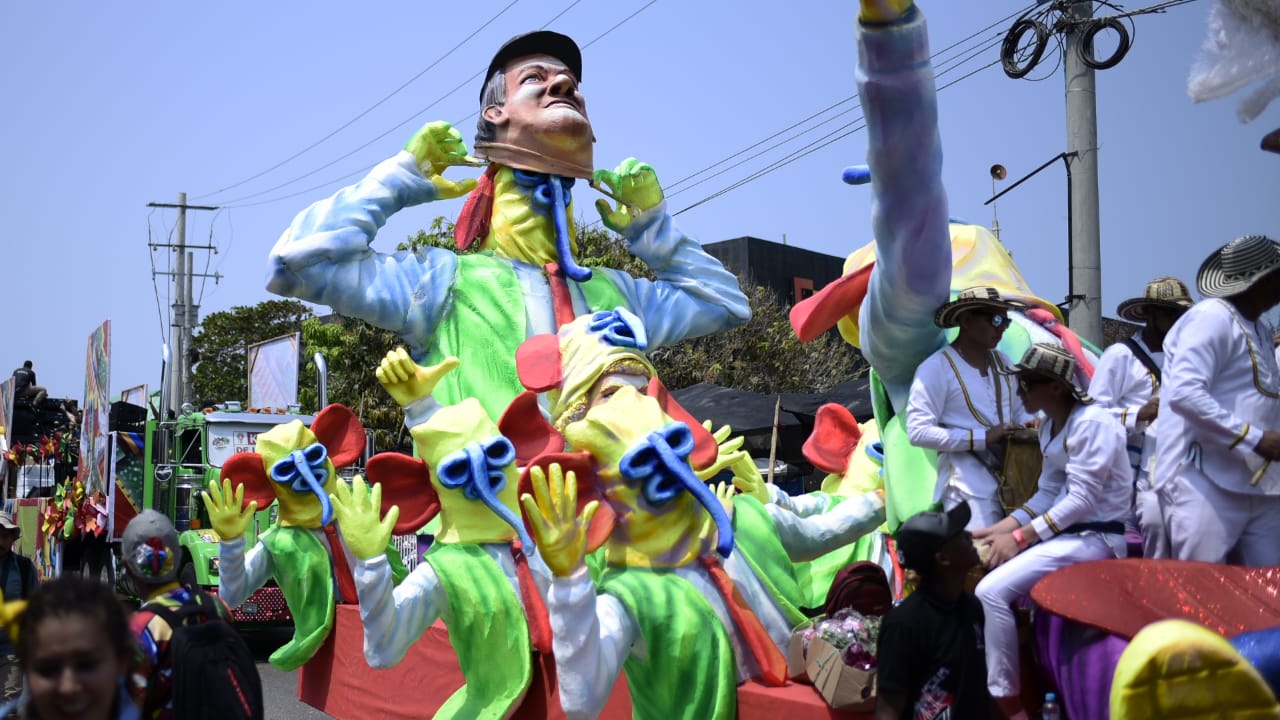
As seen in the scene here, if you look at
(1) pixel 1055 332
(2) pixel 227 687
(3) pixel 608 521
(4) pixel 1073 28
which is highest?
(4) pixel 1073 28

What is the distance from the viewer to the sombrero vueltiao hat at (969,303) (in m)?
4.12

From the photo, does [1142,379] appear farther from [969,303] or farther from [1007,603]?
[1007,603]

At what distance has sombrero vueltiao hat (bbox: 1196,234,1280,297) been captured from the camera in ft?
11.3

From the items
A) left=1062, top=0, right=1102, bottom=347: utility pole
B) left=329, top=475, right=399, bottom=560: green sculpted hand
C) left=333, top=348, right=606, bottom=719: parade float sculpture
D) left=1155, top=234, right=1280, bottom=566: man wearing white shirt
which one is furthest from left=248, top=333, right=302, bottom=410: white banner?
left=1155, top=234, right=1280, bottom=566: man wearing white shirt

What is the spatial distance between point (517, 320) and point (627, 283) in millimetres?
830

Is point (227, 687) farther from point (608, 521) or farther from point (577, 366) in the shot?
point (577, 366)

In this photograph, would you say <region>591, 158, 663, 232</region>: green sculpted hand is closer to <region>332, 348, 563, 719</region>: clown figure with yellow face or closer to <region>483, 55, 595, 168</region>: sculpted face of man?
<region>483, 55, 595, 168</region>: sculpted face of man

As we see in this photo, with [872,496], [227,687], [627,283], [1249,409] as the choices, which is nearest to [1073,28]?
[627,283]

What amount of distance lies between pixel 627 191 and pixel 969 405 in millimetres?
3094

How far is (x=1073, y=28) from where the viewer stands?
8844mm

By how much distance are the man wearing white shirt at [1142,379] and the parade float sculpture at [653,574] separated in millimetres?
1270

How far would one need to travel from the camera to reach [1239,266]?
352 cm

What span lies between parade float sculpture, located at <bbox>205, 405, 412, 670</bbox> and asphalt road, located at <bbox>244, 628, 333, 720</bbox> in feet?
1.77

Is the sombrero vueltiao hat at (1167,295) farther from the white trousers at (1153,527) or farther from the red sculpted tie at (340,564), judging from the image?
the red sculpted tie at (340,564)
